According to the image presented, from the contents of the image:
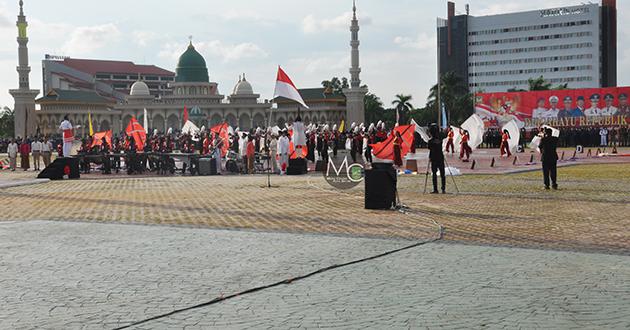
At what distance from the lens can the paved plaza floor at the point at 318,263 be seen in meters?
6.68

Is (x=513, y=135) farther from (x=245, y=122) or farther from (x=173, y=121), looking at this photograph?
(x=173, y=121)

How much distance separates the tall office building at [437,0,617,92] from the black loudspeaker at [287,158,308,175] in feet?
375

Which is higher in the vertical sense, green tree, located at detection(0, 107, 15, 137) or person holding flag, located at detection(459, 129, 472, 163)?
green tree, located at detection(0, 107, 15, 137)

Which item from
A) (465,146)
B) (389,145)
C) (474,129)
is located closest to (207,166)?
(389,145)

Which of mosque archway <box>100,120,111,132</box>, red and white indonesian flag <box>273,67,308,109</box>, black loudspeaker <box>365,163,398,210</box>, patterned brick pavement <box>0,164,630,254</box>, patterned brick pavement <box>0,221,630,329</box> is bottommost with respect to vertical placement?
patterned brick pavement <box>0,221,630,329</box>

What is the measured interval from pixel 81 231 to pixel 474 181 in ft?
45.7

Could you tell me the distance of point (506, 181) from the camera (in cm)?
2292

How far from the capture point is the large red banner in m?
58.1

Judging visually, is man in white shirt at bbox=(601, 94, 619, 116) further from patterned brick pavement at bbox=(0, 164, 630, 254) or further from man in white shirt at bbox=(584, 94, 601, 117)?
patterned brick pavement at bbox=(0, 164, 630, 254)

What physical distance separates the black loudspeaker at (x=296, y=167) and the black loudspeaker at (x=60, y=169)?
8.24 m

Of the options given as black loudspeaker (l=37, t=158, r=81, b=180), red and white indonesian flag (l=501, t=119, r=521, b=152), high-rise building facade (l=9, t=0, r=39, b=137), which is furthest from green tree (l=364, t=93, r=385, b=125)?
black loudspeaker (l=37, t=158, r=81, b=180)

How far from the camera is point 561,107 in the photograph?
59750 millimetres

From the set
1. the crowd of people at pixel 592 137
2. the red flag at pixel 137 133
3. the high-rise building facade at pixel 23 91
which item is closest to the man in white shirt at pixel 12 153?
the red flag at pixel 137 133

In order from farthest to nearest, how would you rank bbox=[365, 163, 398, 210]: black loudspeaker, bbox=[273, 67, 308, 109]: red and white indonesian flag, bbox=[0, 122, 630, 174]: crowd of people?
1. bbox=[0, 122, 630, 174]: crowd of people
2. bbox=[273, 67, 308, 109]: red and white indonesian flag
3. bbox=[365, 163, 398, 210]: black loudspeaker
